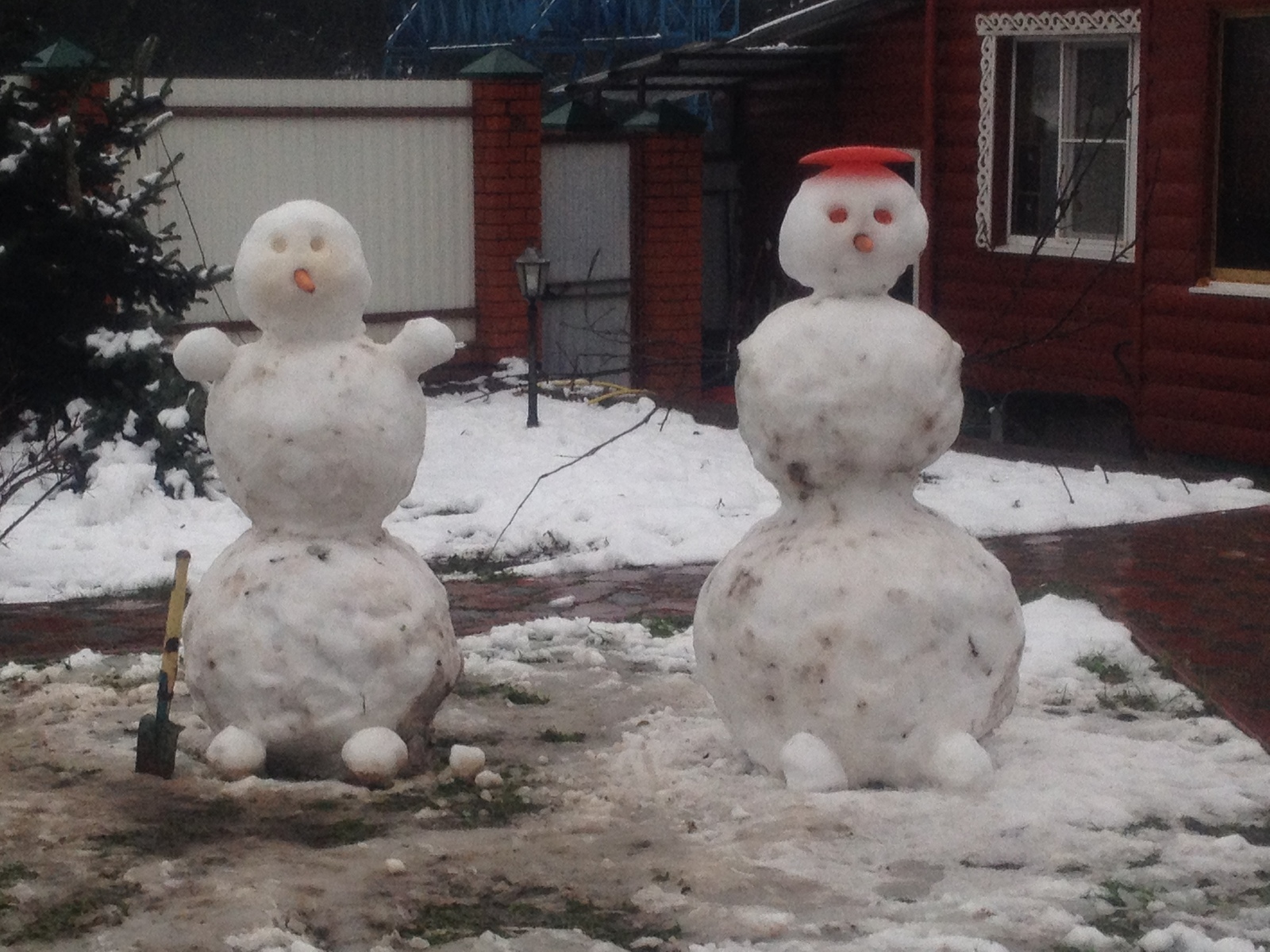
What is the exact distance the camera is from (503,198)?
13.7 metres

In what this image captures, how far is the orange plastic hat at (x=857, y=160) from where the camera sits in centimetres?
523

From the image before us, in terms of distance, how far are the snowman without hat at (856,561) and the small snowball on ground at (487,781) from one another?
25.3 inches

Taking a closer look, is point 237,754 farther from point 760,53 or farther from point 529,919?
point 760,53

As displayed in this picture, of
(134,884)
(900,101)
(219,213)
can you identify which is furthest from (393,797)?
(900,101)

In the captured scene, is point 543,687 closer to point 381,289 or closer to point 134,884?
point 134,884

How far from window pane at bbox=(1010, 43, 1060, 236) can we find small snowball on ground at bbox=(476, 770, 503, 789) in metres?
8.36

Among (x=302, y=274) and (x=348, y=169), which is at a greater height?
(x=348, y=169)

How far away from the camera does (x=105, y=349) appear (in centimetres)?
873

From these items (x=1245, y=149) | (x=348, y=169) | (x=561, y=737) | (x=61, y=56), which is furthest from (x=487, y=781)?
(x=348, y=169)

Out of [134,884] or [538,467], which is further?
[538,467]

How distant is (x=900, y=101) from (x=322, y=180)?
167 inches

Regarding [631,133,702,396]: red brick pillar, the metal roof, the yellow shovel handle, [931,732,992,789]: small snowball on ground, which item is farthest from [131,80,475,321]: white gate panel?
[931,732,992,789]: small snowball on ground

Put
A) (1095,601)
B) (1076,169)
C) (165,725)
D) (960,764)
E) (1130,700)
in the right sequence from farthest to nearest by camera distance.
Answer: (1076,169), (1095,601), (1130,700), (165,725), (960,764)

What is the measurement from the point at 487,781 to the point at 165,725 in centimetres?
92
